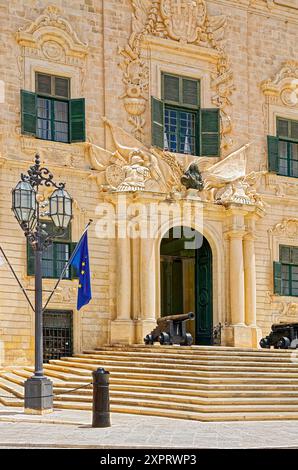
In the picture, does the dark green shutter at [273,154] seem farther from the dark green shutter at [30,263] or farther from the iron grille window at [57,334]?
the dark green shutter at [30,263]

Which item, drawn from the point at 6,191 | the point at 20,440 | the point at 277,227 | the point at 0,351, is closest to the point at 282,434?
the point at 20,440

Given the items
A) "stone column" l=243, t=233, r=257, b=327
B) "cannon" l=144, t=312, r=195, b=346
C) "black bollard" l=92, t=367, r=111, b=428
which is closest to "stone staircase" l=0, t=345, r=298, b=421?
"cannon" l=144, t=312, r=195, b=346

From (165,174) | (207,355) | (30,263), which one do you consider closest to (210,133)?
(165,174)

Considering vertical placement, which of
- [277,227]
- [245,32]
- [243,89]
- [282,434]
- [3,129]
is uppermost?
[245,32]

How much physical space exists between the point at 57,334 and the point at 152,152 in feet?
18.3

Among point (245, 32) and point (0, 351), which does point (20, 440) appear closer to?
point (0, 351)

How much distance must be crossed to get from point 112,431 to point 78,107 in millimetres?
11161

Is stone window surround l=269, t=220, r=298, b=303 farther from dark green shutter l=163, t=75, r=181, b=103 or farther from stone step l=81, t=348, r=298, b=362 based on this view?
dark green shutter l=163, t=75, r=181, b=103

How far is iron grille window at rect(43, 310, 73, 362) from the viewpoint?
21.2 meters

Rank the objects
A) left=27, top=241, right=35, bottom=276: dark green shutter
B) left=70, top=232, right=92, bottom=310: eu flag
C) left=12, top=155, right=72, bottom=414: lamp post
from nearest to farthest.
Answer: left=12, top=155, right=72, bottom=414: lamp post < left=70, top=232, right=92, bottom=310: eu flag < left=27, top=241, right=35, bottom=276: dark green shutter

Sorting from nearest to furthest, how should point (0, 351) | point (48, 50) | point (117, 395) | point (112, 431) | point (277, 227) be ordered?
point (112, 431), point (117, 395), point (0, 351), point (48, 50), point (277, 227)

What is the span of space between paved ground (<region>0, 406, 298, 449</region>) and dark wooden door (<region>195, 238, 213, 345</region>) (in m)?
8.17

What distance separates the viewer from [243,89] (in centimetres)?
2497

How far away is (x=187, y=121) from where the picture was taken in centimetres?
2414
